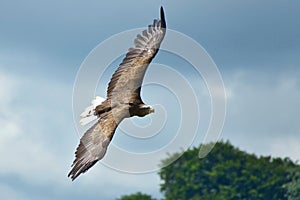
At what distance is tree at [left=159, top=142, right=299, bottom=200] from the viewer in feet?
335

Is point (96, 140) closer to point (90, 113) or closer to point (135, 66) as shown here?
point (90, 113)

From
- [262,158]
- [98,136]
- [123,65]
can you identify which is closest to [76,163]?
[98,136]

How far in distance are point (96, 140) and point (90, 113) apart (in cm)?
115

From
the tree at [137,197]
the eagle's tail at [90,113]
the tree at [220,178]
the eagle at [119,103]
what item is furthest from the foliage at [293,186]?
the eagle's tail at [90,113]

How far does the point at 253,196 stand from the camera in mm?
102062

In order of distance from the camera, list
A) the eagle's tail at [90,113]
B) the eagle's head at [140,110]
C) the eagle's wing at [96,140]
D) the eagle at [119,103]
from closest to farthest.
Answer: the eagle's wing at [96,140], the eagle at [119,103], the eagle's tail at [90,113], the eagle's head at [140,110]

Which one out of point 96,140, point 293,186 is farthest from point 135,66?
point 293,186

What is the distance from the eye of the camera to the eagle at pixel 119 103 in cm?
3503

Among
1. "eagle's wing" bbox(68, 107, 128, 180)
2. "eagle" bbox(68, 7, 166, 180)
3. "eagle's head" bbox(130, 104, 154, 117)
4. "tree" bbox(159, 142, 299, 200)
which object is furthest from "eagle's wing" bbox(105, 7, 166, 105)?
A: "tree" bbox(159, 142, 299, 200)

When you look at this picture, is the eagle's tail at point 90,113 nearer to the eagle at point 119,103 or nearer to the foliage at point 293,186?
the eagle at point 119,103

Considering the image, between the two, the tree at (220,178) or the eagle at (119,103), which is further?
the tree at (220,178)

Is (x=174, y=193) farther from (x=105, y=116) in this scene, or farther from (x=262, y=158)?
(x=105, y=116)

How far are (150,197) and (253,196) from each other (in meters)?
7.60

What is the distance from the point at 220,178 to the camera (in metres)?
102
